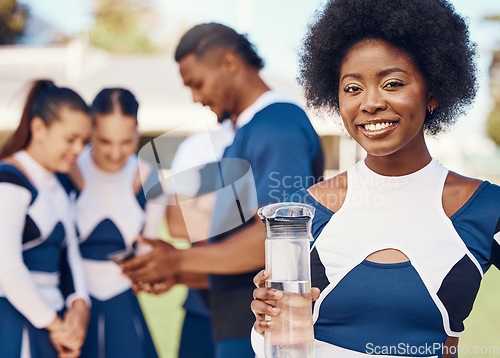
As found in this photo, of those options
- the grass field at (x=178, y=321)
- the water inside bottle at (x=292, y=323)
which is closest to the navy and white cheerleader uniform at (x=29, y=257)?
the grass field at (x=178, y=321)

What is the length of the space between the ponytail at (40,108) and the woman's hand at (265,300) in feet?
5.40

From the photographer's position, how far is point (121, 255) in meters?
2.72

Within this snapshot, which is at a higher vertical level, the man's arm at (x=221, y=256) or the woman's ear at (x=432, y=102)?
the woman's ear at (x=432, y=102)

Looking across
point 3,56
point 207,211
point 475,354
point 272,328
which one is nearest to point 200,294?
point 207,211

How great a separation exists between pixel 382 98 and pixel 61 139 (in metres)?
1.68

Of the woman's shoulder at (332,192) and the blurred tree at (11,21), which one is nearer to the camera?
the woman's shoulder at (332,192)

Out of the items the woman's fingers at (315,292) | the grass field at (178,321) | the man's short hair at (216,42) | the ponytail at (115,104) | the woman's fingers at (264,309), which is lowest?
the grass field at (178,321)

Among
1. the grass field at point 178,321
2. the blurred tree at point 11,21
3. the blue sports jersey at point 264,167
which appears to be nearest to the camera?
the blue sports jersey at point 264,167

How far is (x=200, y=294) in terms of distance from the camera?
8.87 ft

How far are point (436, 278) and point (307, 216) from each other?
0.33 metres

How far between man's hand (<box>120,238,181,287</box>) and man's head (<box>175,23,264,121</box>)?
58 centimetres

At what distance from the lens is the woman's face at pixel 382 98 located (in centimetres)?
129

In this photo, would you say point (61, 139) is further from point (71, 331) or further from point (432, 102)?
point (432, 102)

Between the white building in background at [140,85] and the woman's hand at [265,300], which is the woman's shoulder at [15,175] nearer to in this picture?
the woman's hand at [265,300]
